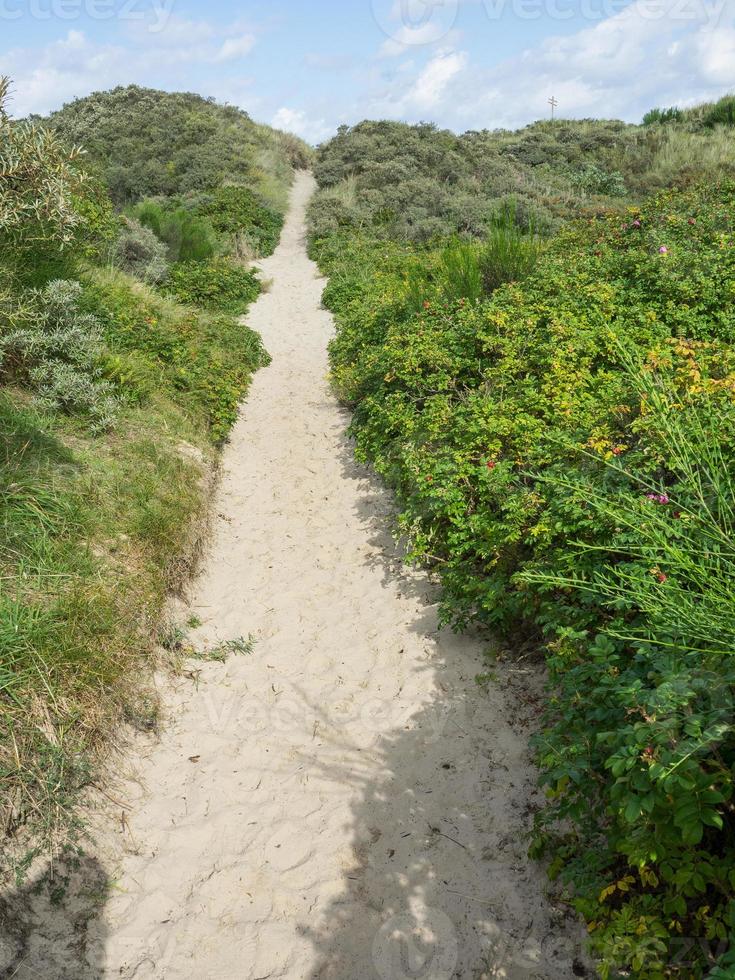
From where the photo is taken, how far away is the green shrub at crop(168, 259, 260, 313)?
11.6m

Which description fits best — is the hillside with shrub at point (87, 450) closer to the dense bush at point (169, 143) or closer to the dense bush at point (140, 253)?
the dense bush at point (140, 253)

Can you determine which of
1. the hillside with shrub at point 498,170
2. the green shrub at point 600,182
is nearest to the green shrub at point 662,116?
the hillside with shrub at point 498,170

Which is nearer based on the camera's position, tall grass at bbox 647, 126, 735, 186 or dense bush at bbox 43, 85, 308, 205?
tall grass at bbox 647, 126, 735, 186

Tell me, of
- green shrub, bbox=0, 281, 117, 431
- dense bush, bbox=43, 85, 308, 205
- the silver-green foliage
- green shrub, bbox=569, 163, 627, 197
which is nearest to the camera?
the silver-green foliage

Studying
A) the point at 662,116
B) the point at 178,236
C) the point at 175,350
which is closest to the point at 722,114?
the point at 662,116

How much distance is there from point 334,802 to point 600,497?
86.9 inches

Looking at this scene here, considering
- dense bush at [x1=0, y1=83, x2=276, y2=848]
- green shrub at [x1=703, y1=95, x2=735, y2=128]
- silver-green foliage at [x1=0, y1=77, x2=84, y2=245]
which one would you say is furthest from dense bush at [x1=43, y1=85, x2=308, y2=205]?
silver-green foliage at [x1=0, y1=77, x2=84, y2=245]

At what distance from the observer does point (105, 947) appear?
2859 mm

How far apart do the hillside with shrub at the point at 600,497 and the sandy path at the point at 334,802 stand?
32 cm

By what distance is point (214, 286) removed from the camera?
12.1 m

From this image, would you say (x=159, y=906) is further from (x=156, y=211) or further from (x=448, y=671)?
(x=156, y=211)

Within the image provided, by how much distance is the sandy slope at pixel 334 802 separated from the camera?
281cm

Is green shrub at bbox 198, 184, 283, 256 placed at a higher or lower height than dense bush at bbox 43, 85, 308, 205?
lower

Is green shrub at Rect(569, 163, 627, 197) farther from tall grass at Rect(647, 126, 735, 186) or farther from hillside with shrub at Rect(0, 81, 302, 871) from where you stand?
hillside with shrub at Rect(0, 81, 302, 871)
